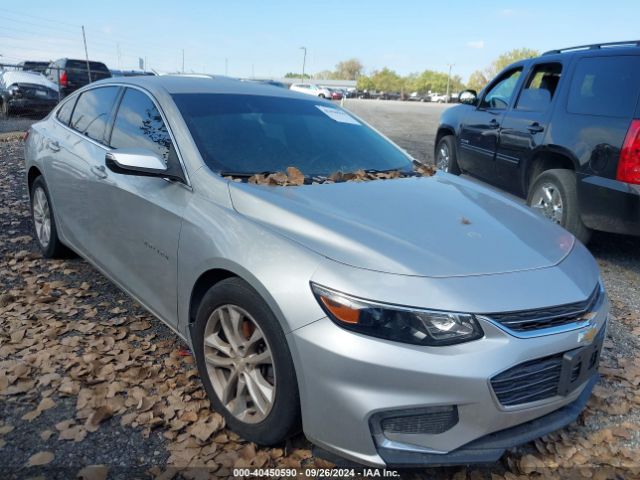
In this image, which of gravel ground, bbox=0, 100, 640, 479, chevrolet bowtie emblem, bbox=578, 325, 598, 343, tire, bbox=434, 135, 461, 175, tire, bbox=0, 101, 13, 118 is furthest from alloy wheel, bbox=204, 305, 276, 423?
tire, bbox=0, 101, 13, 118

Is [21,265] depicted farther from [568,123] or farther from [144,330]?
[568,123]

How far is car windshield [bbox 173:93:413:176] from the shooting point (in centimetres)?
304

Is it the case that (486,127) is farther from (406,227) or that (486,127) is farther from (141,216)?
(141,216)

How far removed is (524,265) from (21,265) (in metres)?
4.10

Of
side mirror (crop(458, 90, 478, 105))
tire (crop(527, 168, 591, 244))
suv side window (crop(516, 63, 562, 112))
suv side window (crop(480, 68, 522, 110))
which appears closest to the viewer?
tire (crop(527, 168, 591, 244))

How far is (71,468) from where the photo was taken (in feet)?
7.77

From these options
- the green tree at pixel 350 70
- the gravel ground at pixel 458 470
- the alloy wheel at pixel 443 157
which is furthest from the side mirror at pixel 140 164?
the green tree at pixel 350 70

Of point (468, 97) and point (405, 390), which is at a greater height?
point (468, 97)

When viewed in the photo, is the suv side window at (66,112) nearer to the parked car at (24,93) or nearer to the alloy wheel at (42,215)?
the alloy wheel at (42,215)

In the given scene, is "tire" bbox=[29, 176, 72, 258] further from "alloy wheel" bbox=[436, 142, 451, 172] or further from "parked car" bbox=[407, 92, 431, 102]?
"parked car" bbox=[407, 92, 431, 102]

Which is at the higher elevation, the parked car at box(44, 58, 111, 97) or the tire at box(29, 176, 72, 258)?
the parked car at box(44, 58, 111, 97)

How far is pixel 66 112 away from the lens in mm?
4570

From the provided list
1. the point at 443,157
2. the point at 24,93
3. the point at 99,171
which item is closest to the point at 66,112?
the point at 99,171

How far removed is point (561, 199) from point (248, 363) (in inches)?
151
